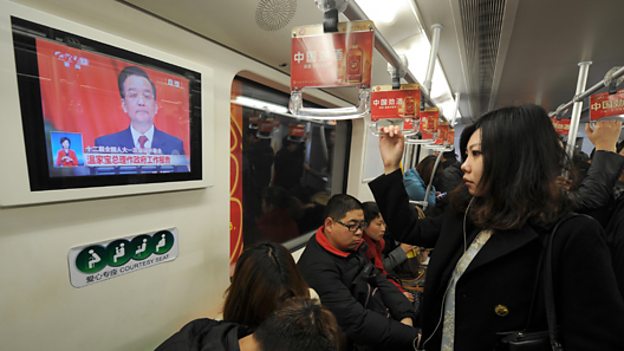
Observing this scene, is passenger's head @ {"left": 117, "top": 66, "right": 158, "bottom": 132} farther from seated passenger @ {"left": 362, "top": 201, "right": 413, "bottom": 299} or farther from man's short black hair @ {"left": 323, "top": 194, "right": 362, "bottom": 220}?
seated passenger @ {"left": 362, "top": 201, "right": 413, "bottom": 299}

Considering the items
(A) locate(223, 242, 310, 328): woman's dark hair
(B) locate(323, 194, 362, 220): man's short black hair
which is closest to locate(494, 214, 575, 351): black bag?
(A) locate(223, 242, 310, 328): woman's dark hair

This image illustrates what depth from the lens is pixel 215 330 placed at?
771mm

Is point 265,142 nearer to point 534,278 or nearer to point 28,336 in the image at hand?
point 28,336

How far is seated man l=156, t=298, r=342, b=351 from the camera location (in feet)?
2.16

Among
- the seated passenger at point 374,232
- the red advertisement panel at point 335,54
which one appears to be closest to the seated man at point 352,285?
the seated passenger at point 374,232

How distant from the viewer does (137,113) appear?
1.01 meters

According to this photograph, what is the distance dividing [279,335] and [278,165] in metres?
1.53

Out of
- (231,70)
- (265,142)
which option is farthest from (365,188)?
(231,70)

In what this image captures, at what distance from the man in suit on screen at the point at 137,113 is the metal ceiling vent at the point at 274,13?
527 millimetres

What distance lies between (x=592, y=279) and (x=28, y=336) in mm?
1624

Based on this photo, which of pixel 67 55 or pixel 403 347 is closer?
pixel 67 55

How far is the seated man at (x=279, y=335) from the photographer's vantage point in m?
0.66

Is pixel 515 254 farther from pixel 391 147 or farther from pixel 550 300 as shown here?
pixel 391 147

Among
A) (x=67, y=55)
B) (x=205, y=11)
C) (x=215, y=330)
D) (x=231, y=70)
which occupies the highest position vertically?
(x=205, y=11)
